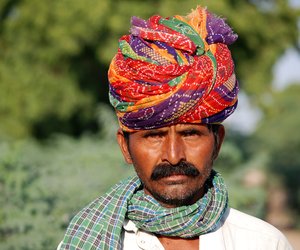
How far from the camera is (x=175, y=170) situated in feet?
12.5

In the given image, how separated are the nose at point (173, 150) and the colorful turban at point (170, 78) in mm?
75

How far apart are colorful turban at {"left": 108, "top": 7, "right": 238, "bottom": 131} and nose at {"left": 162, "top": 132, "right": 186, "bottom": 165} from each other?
2.9 inches

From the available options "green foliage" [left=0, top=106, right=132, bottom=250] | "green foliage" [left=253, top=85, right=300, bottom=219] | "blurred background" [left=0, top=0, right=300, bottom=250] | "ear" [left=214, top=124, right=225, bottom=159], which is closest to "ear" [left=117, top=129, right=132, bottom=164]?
"ear" [left=214, top=124, right=225, bottom=159]

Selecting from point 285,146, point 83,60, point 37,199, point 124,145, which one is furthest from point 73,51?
point 124,145

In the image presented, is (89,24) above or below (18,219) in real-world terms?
above

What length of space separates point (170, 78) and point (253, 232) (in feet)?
2.27

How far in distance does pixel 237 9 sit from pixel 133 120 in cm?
1438

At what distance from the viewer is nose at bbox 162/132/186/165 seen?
3803 mm

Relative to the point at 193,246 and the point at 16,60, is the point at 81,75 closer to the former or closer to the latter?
the point at 16,60

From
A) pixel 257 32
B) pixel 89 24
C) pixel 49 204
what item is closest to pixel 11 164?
pixel 49 204

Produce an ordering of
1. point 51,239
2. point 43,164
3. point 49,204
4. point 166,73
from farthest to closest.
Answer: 1. point 43,164
2. point 49,204
3. point 51,239
4. point 166,73

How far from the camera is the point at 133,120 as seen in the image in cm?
393

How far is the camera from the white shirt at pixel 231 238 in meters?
3.85

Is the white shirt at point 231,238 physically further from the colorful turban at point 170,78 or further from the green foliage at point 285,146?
the green foliage at point 285,146
